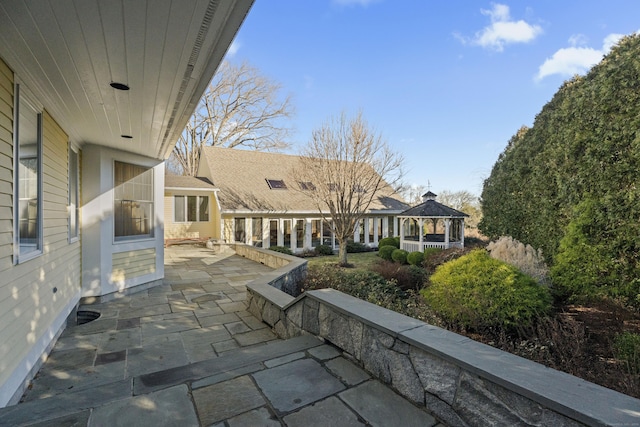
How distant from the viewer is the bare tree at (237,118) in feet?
70.8

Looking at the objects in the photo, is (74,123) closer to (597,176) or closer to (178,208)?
(597,176)

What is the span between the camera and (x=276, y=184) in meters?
16.7

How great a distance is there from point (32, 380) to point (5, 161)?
6.48ft

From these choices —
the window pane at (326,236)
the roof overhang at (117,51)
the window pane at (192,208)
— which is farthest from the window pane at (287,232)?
the roof overhang at (117,51)

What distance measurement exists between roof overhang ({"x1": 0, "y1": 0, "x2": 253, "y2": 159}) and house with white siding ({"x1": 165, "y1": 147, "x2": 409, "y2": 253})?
911 centimetres

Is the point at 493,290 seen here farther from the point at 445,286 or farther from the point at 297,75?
the point at 297,75

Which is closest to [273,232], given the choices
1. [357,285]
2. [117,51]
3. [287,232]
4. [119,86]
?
[287,232]

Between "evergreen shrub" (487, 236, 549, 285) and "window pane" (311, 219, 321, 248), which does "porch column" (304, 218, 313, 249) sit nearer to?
"window pane" (311, 219, 321, 248)

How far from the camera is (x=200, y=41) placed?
223 centimetres

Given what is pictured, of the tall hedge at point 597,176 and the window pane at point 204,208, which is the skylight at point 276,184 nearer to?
the window pane at point 204,208

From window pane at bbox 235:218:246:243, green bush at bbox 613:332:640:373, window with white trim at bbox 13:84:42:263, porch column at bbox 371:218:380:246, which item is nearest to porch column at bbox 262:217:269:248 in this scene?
window pane at bbox 235:218:246:243

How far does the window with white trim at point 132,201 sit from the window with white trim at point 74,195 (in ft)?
1.88

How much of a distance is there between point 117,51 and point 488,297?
4.76 metres

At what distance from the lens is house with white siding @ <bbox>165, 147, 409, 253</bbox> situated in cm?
1411
